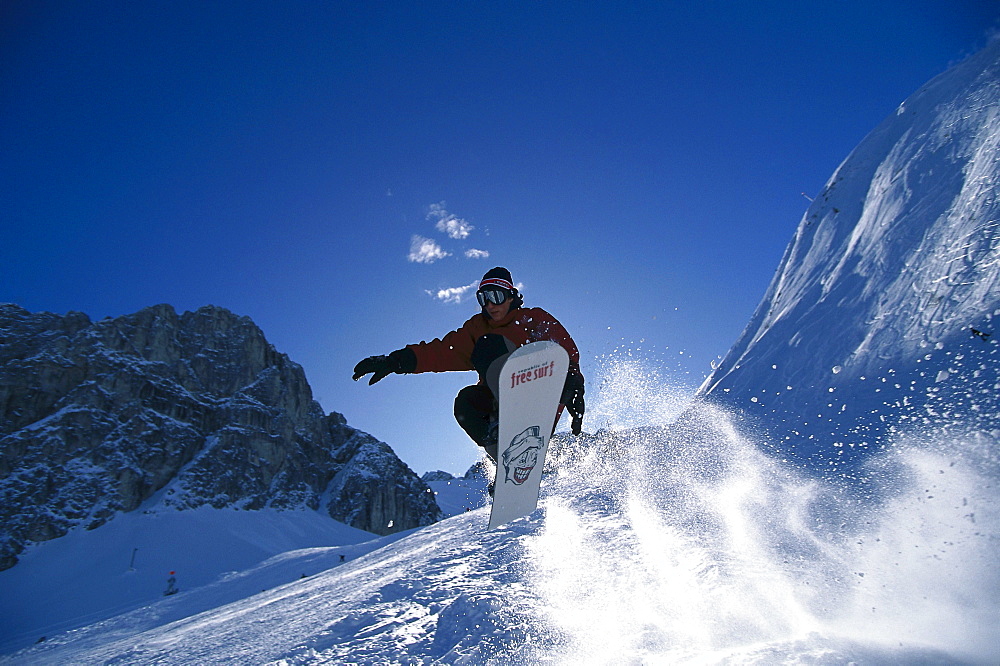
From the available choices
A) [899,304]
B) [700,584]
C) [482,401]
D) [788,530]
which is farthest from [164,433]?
[899,304]

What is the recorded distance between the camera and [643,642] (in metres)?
3.45

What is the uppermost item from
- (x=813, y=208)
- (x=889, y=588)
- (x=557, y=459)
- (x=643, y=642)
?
(x=813, y=208)

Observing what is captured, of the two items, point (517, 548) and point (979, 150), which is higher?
point (979, 150)

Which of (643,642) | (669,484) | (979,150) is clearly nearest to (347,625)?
(643,642)

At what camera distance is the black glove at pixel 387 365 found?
16.8ft

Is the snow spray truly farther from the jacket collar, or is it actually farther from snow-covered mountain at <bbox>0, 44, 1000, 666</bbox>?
the jacket collar

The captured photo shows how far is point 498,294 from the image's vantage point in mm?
5047

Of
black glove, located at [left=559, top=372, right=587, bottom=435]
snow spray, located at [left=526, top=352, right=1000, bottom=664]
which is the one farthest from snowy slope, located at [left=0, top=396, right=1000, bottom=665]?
black glove, located at [left=559, top=372, right=587, bottom=435]

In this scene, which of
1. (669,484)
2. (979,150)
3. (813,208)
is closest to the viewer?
(669,484)

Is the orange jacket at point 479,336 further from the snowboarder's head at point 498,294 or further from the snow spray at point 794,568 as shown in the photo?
the snow spray at point 794,568

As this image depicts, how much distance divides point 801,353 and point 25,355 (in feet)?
291

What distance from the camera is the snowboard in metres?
5.06

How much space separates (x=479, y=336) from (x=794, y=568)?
137 inches

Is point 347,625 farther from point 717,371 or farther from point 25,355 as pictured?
point 25,355
